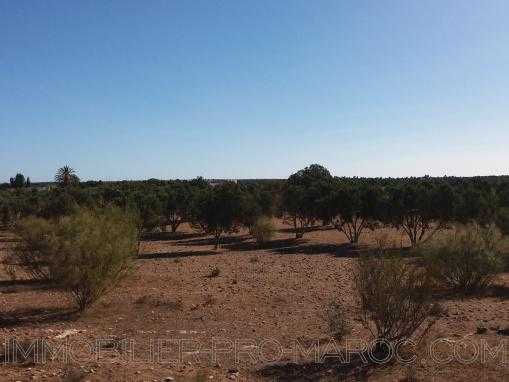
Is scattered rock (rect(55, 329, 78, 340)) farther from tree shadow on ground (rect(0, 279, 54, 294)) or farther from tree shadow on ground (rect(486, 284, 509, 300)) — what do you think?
tree shadow on ground (rect(486, 284, 509, 300))

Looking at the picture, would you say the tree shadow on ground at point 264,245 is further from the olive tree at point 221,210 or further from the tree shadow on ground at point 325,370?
the tree shadow on ground at point 325,370

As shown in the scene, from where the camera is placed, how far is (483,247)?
17.1 metres

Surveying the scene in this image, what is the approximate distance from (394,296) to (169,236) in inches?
1453

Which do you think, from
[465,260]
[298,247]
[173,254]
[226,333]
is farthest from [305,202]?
[226,333]

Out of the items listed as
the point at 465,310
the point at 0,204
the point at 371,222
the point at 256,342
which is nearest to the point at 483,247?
the point at 465,310

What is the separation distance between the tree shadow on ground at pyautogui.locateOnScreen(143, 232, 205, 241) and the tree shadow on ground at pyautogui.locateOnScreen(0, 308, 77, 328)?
28053 mm

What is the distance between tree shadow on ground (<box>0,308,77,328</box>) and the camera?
13170 millimetres

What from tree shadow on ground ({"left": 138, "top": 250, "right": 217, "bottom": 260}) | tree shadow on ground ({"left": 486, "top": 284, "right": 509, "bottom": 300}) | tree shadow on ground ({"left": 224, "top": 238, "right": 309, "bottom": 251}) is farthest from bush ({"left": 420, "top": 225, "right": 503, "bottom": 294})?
tree shadow on ground ({"left": 224, "top": 238, "right": 309, "bottom": 251})

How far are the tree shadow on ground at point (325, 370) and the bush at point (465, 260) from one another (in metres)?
7.70

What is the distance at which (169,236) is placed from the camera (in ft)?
148

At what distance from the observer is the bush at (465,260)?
16766 millimetres

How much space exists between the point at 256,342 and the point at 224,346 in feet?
2.58

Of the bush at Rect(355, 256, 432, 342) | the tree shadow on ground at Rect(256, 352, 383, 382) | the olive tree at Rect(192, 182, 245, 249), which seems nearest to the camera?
the tree shadow on ground at Rect(256, 352, 383, 382)

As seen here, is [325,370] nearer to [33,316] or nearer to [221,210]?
[33,316]
